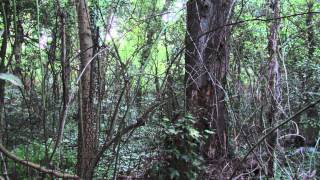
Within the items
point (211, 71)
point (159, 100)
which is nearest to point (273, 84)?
point (211, 71)

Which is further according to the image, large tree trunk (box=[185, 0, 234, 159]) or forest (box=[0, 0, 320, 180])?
large tree trunk (box=[185, 0, 234, 159])

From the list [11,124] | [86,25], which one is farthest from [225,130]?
[11,124]

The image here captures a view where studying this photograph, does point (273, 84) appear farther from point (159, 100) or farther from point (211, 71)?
point (159, 100)

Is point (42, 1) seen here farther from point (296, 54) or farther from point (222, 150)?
point (296, 54)

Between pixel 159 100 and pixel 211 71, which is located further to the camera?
pixel 211 71

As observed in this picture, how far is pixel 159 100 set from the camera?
147 inches

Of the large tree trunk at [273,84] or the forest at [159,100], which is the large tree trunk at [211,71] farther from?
the large tree trunk at [273,84]

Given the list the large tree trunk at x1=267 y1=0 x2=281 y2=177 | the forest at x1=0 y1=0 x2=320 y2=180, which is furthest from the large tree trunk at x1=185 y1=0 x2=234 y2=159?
the large tree trunk at x1=267 y1=0 x2=281 y2=177

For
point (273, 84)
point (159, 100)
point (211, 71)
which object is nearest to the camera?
point (159, 100)

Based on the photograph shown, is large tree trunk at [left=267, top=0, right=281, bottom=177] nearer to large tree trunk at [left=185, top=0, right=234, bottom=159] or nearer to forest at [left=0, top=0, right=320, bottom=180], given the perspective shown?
forest at [left=0, top=0, right=320, bottom=180]

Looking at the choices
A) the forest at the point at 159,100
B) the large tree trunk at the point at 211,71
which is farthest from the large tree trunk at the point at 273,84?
the large tree trunk at the point at 211,71

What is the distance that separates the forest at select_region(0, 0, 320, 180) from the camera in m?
3.36

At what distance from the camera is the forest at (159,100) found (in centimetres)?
336

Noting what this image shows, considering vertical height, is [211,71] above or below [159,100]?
above
